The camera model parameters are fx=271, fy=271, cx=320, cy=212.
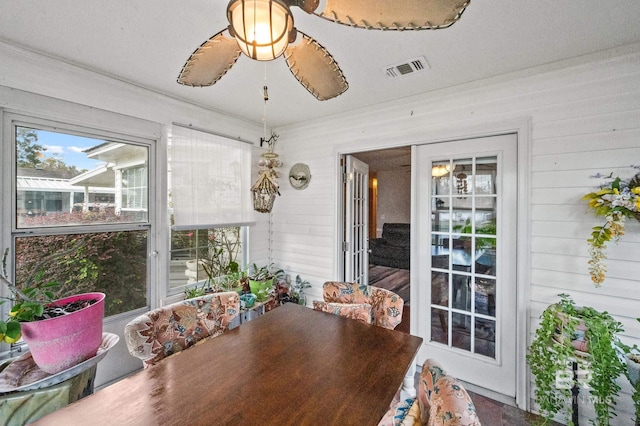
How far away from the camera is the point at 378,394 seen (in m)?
1.05

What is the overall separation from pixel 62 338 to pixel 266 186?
54.8 inches

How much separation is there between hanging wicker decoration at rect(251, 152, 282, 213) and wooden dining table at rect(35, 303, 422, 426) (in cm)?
90

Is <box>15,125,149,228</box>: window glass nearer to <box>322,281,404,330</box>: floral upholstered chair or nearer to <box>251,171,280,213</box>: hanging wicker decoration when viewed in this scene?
Answer: <box>251,171,280,213</box>: hanging wicker decoration

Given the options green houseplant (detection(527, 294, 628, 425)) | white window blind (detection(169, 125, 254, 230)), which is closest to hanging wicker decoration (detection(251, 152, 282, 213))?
white window blind (detection(169, 125, 254, 230))

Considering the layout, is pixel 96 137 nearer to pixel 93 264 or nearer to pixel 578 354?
pixel 93 264

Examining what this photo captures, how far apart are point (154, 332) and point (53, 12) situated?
73.2 inches

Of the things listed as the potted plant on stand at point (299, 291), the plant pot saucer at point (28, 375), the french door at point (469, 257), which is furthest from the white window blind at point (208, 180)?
the french door at point (469, 257)

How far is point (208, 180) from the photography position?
296 centimetres

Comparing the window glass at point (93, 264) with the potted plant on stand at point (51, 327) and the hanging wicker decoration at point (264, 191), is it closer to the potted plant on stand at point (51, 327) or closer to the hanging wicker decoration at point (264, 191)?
the potted plant on stand at point (51, 327)

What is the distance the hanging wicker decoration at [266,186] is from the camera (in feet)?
6.09

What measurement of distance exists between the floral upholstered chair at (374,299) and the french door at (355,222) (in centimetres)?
122

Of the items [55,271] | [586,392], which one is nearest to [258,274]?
[55,271]

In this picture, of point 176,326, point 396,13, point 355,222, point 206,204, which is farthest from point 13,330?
point 355,222

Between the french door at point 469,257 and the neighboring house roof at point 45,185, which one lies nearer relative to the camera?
the neighboring house roof at point 45,185
